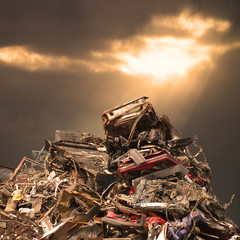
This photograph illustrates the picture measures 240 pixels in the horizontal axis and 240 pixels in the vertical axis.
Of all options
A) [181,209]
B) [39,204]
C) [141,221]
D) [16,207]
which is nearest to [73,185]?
[39,204]

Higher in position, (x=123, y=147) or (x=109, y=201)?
(x=123, y=147)

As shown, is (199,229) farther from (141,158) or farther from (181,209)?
(141,158)

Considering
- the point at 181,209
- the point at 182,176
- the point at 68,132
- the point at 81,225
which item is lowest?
the point at 81,225

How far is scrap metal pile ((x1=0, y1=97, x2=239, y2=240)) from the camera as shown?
6066 mm

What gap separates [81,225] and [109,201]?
5.30ft

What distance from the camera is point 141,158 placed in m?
7.44

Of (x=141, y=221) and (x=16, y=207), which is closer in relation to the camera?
(x=141, y=221)

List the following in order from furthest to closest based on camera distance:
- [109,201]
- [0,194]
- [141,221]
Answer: [0,194] → [109,201] → [141,221]

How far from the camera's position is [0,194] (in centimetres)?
942

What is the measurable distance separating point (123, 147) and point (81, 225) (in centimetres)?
326

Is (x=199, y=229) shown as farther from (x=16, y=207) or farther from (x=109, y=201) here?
(x=16, y=207)

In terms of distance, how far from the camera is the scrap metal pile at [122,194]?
239 inches

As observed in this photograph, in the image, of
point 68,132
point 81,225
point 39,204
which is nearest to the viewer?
point 81,225

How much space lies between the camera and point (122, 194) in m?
7.64
